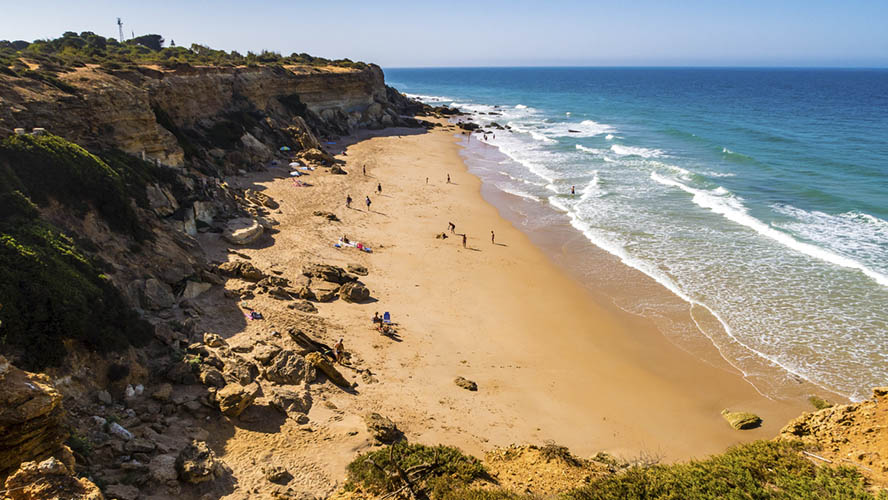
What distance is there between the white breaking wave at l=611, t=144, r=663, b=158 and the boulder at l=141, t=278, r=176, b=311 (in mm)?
44371

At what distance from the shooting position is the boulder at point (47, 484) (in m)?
6.57

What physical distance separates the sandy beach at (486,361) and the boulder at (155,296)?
205 centimetres

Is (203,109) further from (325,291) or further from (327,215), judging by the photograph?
(325,291)

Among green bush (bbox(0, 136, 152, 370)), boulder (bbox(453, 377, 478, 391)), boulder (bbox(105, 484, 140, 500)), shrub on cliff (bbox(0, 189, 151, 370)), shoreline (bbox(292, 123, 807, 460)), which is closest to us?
boulder (bbox(105, 484, 140, 500))

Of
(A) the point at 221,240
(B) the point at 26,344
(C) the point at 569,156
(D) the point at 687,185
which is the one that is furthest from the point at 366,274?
(C) the point at 569,156

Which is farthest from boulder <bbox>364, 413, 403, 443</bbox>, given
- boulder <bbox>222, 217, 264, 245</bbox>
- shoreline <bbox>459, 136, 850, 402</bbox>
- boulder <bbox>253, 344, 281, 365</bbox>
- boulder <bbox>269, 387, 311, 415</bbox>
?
boulder <bbox>222, 217, 264, 245</bbox>

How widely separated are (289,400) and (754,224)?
2836cm

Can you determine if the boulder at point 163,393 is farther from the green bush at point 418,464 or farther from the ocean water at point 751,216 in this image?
the ocean water at point 751,216

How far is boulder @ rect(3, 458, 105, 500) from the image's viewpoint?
21.5 feet

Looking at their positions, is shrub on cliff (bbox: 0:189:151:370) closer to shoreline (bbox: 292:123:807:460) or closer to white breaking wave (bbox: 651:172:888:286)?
shoreline (bbox: 292:123:807:460)

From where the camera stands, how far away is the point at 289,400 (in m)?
12.5

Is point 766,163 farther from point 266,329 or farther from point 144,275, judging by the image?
point 144,275

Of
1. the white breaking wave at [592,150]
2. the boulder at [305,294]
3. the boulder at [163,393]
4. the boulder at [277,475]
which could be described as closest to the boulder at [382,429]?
the boulder at [277,475]

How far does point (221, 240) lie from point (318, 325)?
821 centimetres
